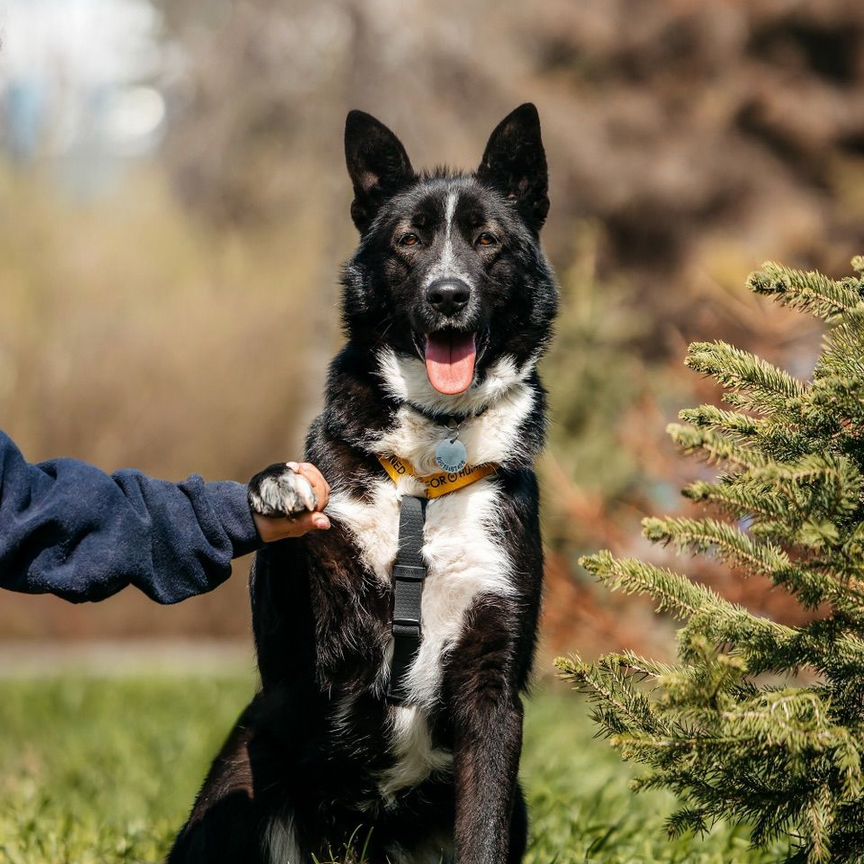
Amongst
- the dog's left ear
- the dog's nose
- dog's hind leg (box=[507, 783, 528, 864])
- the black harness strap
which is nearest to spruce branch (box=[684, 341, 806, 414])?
the black harness strap

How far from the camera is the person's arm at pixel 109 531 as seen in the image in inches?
87.9

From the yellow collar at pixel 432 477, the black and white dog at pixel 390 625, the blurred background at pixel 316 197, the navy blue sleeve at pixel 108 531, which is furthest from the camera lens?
the blurred background at pixel 316 197

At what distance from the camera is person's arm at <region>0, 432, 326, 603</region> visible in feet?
7.32

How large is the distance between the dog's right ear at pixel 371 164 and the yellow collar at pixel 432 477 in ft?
2.88

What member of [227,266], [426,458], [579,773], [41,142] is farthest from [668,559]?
[41,142]

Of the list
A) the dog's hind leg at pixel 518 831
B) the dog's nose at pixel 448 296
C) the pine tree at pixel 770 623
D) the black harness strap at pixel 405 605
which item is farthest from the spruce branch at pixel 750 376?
the dog's hind leg at pixel 518 831

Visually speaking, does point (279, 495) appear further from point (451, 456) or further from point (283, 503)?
point (451, 456)

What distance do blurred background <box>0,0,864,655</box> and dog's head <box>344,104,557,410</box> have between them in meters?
4.85

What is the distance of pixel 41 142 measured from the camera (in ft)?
48.8

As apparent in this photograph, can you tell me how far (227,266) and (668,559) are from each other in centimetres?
910

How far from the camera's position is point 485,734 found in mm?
2820

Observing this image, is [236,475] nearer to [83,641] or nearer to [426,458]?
[83,641]

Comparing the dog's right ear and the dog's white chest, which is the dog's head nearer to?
the dog's right ear

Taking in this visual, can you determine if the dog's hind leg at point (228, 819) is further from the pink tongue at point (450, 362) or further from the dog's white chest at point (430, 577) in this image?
the pink tongue at point (450, 362)
